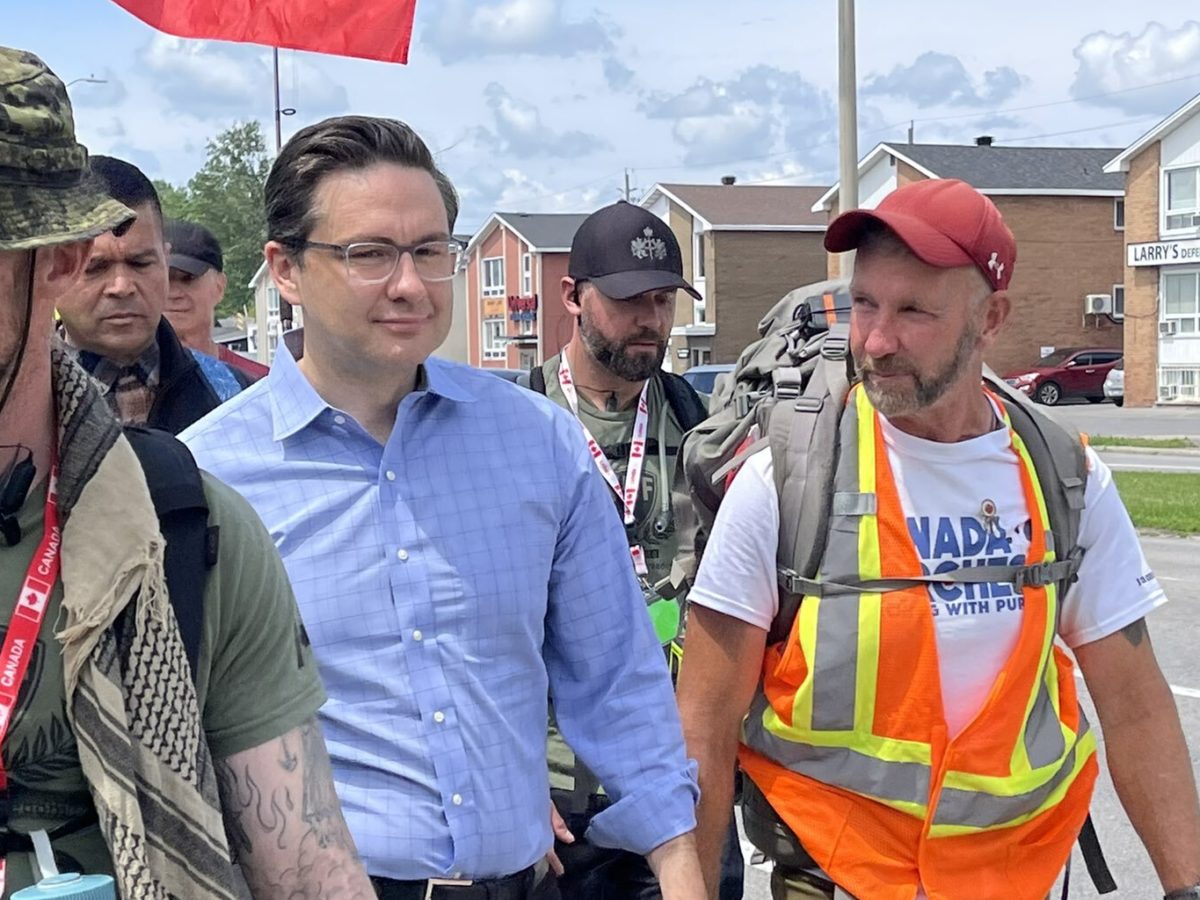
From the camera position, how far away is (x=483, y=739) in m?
2.51

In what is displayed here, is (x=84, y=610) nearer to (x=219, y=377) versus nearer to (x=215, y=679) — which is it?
(x=215, y=679)

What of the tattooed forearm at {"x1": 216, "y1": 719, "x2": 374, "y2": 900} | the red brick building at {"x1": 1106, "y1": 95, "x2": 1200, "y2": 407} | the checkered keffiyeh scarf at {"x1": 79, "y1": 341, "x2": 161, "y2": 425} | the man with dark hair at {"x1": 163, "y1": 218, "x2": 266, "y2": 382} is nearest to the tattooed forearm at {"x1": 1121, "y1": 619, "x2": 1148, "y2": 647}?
the tattooed forearm at {"x1": 216, "y1": 719, "x2": 374, "y2": 900}

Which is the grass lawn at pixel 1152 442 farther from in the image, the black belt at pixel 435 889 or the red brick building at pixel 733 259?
the red brick building at pixel 733 259

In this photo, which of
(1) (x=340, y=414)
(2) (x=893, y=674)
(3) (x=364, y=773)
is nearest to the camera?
(3) (x=364, y=773)

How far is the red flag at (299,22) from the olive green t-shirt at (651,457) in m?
1.16

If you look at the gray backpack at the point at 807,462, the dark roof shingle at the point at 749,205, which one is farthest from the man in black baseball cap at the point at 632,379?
the dark roof shingle at the point at 749,205

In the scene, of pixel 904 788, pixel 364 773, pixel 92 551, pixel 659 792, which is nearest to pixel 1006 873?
pixel 904 788

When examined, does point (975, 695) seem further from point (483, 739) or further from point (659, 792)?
point (483, 739)

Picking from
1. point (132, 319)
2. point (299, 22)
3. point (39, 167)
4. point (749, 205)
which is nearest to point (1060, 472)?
point (39, 167)

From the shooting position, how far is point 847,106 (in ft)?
41.0

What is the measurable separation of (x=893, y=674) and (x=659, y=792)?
53 cm

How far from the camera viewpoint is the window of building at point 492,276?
228 ft

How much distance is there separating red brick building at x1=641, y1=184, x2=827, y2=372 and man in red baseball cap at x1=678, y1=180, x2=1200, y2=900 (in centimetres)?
5198

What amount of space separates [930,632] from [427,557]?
3.30 feet
